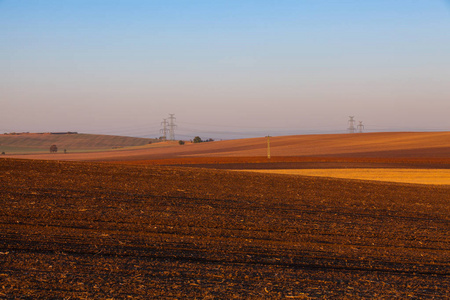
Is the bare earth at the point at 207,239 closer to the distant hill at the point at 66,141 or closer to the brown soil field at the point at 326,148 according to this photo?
the brown soil field at the point at 326,148

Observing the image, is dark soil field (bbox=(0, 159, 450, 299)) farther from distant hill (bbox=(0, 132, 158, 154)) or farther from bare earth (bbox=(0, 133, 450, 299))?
distant hill (bbox=(0, 132, 158, 154))

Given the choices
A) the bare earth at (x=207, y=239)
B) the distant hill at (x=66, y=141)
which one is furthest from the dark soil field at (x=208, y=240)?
the distant hill at (x=66, y=141)

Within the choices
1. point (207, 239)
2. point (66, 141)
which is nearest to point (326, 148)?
point (207, 239)

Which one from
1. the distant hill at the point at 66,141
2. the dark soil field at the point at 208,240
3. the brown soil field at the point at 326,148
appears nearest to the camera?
the dark soil field at the point at 208,240

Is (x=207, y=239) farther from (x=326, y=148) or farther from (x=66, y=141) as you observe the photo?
(x=66, y=141)

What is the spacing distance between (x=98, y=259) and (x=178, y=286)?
4.99 ft

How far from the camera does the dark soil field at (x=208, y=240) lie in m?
5.05

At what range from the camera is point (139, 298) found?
4.59 metres

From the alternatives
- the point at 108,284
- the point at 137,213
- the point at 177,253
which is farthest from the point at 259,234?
the point at 108,284

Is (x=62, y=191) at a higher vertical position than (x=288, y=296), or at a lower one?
higher

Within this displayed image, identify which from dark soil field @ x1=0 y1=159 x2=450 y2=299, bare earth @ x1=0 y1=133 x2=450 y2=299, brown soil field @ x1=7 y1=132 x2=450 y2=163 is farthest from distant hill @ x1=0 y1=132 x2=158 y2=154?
dark soil field @ x1=0 y1=159 x2=450 y2=299

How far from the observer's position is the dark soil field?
505 centimetres

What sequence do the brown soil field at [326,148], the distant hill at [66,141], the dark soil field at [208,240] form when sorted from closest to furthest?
the dark soil field at [208,240] < the brown soil field at [326,148] < the distant hill at [66,141]

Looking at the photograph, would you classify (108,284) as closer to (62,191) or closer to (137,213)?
(137,213)
